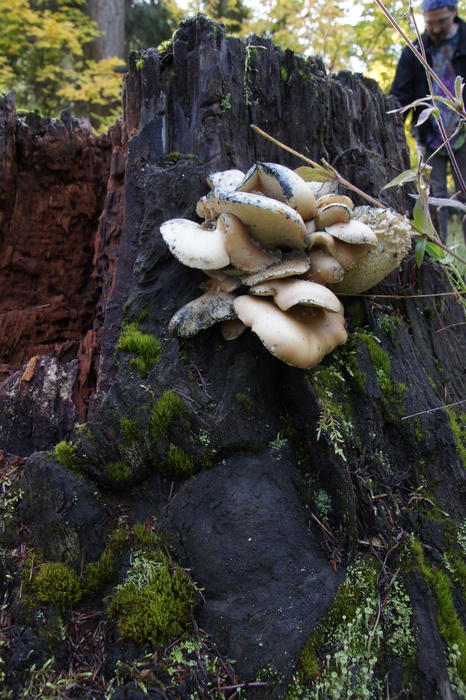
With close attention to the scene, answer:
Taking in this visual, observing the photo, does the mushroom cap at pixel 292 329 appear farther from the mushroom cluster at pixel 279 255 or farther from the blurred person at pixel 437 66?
the blurred person at pixel 437 66

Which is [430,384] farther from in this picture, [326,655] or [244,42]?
[244,42]

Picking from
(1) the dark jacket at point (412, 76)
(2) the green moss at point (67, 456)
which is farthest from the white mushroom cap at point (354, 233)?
(1) the dark jacket at point (412, 76)

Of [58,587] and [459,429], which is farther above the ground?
[459,429]

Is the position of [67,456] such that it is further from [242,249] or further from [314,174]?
[314,174]

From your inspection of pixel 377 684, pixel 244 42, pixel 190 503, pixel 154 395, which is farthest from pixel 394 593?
pixel 244 42

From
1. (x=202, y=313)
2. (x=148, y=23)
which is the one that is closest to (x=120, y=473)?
(x=202, y=313)

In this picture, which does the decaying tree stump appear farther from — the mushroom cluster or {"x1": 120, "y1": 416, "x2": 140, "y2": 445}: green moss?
the mushroom cluster

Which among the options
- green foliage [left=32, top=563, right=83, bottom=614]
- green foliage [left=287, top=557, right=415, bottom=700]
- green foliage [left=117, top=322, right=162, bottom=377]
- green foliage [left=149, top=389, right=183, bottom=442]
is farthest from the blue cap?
green foliage [left=32, top=563, right=83, bottom=614]

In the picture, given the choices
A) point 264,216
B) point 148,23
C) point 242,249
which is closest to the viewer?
point 264,216
